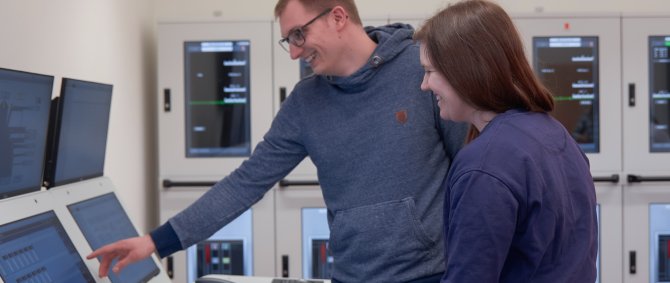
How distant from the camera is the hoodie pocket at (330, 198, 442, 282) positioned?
5.35ft

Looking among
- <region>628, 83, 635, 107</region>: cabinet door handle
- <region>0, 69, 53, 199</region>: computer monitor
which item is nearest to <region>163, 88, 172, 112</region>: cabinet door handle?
<region>0, 69, 53, 199</region>: computer monitor

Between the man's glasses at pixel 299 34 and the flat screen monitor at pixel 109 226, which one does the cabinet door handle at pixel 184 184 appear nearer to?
the flat screen monitor at pixel 109 226

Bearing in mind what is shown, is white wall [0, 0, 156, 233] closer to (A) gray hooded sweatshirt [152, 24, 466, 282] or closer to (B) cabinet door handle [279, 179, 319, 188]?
(A) gray hooded sweatshirt [152, 24, 466, 282]

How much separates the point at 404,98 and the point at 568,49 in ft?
6.54

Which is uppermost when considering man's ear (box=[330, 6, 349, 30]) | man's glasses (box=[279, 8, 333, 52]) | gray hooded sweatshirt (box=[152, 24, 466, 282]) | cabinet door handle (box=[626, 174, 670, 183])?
man's ear (box=[330, 6, 349, 30])

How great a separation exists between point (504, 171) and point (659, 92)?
2.71 meters

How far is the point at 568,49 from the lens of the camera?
340 cm

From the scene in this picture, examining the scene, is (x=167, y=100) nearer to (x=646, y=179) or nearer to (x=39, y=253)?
(x=39, y=253)

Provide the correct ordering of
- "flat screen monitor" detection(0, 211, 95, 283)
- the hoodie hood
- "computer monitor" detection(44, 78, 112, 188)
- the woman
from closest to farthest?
the woman, "flat screen monitor" detection(0, 211, 95, 283), "computer monitor" detection(44, 78, 112, 188), the hoodie hood

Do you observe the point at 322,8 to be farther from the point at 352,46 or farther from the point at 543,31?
the point at 543,31

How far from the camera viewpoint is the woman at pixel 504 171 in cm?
104

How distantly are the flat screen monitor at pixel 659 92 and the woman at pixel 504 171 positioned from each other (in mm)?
2505

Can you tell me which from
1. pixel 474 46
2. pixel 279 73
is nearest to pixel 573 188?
pixel 474 46

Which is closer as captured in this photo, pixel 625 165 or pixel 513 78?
pixel 513 78
